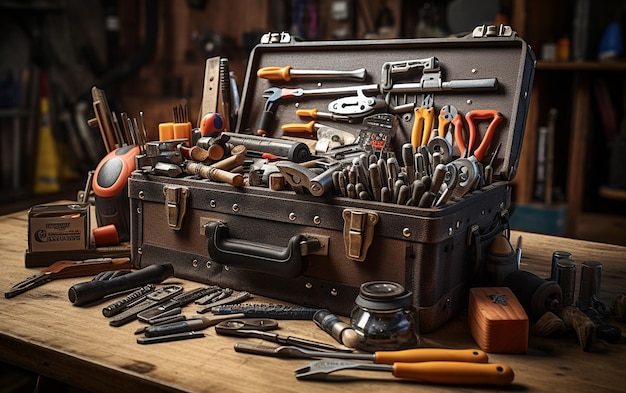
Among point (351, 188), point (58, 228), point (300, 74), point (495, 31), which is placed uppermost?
point (495, 31)

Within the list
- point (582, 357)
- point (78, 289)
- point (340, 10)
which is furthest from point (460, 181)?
point (340, 10)

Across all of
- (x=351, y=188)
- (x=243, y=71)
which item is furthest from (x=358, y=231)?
(x=243, y=71)

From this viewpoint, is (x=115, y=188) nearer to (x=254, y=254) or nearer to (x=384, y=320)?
(x=254, y=254)

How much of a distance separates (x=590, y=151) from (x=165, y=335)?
2.85 metres

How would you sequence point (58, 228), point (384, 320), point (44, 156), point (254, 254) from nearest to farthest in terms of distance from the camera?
point (384, 320), point (254, 254), point (58, 228), point (44, 156)

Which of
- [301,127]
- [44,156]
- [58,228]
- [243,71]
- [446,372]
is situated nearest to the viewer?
[446,372]

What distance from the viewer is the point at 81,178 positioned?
14.4ft

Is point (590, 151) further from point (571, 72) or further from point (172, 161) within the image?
point (172, 161)

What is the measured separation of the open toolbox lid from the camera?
1596mm

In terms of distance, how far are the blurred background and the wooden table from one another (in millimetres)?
2125

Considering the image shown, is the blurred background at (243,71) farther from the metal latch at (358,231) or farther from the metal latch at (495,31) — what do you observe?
the metal latch at (358,231)

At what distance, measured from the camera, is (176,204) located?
4.90ft

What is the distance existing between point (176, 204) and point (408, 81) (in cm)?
66

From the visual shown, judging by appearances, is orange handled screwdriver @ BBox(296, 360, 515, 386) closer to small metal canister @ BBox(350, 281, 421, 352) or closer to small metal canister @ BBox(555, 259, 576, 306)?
small metal canister @ BBox(350, 281, 421, 352)
